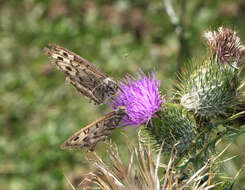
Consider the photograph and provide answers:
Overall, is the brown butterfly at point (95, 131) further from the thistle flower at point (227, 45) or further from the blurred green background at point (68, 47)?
the blurred green background at point (68, 47)

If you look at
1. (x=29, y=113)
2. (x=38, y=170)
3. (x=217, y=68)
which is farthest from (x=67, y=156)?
(x=217, y=68)

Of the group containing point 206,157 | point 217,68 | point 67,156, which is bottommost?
point 206,157

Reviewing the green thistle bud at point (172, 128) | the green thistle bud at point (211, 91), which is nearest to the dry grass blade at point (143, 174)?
the green thistle bud at point (172, 128)

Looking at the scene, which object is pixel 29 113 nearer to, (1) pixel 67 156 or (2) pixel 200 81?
(1) pixel 67 156

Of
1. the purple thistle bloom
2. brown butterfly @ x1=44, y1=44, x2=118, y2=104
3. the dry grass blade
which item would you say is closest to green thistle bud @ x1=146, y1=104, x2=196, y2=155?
the purple thistle bloom

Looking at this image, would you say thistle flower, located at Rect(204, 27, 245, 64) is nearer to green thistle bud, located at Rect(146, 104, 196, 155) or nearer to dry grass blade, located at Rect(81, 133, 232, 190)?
green thistle bud, located at Rect(146, 104, 196, 155)

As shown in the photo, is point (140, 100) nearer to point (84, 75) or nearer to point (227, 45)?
point (84, 75)
